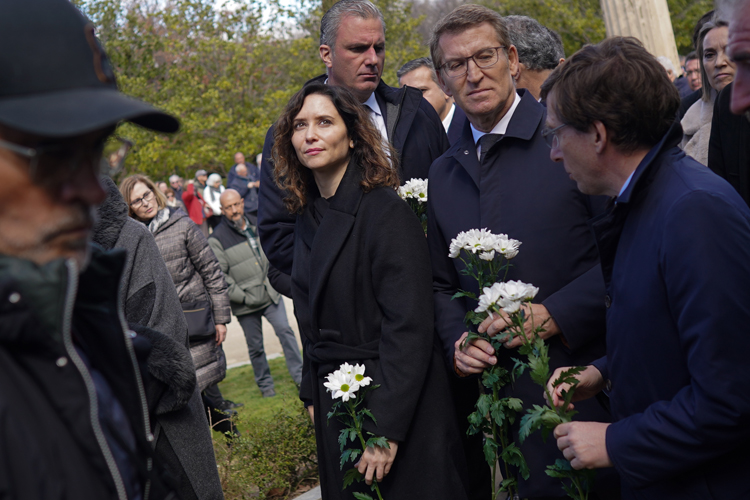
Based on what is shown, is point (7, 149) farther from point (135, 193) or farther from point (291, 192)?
point (135, 193)

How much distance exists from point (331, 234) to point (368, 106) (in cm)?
141

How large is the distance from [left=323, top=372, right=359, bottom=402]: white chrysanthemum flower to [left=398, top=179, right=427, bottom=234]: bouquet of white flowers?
0.99 metres

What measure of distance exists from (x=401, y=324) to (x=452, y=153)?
2.86ft

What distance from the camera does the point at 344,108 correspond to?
3.38 metres

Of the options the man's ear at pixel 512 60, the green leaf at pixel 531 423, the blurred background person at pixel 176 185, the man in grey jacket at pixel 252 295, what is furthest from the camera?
the blurred background person at pixel 176 185

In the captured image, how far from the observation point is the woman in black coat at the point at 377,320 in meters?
2.94

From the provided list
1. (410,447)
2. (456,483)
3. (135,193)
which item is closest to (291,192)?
(410,447)

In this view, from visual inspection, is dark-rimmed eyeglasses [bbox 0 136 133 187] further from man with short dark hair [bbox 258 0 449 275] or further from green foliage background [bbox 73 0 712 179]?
green foliage background [bbox 73 0 712 179]

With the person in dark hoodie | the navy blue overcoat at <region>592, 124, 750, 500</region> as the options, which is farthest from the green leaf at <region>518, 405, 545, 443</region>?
the person in dark hoodie

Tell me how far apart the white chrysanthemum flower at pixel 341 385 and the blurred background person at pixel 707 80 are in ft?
9.71

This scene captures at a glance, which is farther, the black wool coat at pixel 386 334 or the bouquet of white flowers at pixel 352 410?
the black wool coat at pixel 386 334

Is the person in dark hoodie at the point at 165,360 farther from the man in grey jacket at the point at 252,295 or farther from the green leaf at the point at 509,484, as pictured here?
the man in grey jacket at the point at 252,295

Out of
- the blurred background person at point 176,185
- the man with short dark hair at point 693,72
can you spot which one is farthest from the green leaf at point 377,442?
the blurred background person at point 176,185

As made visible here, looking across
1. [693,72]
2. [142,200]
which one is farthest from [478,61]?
[693,72]
